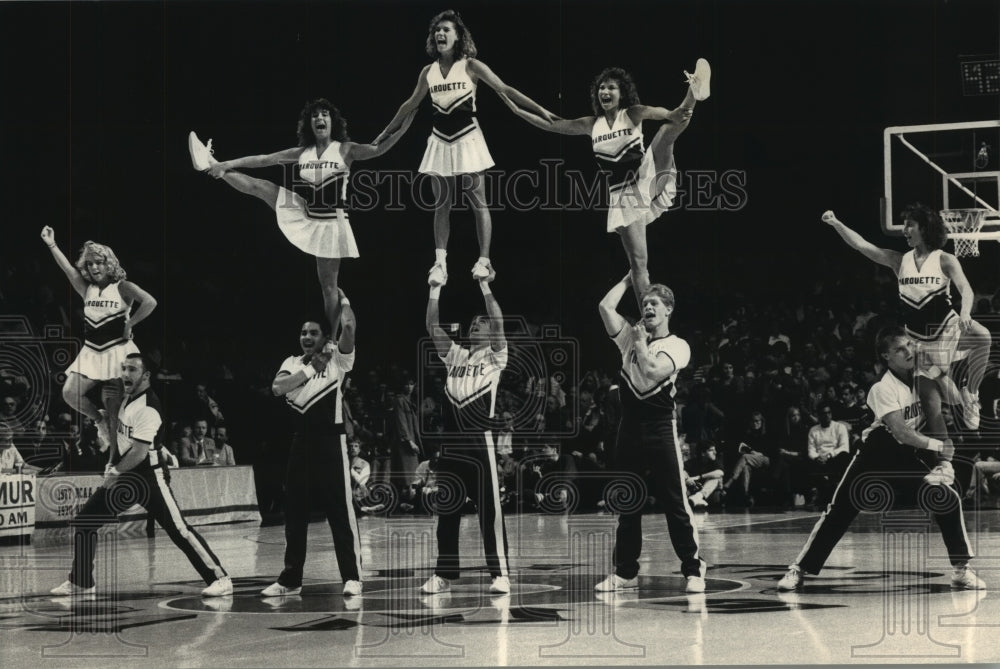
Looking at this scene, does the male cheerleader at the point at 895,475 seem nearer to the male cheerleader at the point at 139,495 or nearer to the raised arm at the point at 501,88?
the raised arm at the point at 501,88

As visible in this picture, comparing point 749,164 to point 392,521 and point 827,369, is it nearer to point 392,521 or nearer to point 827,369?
point 827,369

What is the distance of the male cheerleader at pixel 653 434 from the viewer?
8.07 m

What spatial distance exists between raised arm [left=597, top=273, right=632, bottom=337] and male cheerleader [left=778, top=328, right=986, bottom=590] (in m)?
1.85

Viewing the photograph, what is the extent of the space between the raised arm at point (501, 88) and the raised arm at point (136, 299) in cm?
293

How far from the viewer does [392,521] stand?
12.3 metres

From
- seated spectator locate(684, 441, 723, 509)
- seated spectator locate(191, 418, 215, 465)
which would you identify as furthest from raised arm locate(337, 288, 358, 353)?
seated spectator locate(684, 441, 723, 509)

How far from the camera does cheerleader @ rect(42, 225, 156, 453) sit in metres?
8.73

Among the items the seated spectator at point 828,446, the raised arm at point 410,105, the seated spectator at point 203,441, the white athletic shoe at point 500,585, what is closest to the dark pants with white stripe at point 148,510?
the white athletic shoe at point 500,585

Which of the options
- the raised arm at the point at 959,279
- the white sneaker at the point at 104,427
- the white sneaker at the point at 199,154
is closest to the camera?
the raised arm at the point at 959,279

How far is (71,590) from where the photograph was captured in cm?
828

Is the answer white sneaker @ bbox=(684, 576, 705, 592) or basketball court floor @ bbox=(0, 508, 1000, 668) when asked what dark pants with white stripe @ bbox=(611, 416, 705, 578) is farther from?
basketball court floor @ bbox=(0, 508, 1000, 668)

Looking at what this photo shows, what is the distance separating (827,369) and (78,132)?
22.9 ft

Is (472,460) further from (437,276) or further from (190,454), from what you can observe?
(190,454)

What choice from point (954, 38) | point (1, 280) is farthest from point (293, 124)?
point (954, 38)
